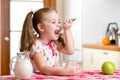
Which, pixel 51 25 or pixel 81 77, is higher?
pixel 51 25

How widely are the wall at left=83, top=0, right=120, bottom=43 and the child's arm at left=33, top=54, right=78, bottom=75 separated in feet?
8.79

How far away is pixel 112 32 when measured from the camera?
405 centimetres

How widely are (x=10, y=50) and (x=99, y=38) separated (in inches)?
55.3

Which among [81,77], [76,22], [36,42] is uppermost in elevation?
[76,22]

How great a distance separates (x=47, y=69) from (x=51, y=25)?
30cm

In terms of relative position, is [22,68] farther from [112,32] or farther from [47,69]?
[112,32]

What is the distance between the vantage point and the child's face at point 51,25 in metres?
1.65

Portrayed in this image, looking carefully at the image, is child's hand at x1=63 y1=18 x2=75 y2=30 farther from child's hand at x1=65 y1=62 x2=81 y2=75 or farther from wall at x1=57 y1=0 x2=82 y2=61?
wall at x1=57 y1=0 x2=82 y2=61

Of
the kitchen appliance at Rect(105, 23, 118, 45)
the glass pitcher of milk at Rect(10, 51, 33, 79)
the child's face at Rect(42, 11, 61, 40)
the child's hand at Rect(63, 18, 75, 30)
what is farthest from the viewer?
the kitchen appliance at Rect(105, 23, 118, 45)

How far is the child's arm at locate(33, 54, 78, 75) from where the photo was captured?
140cm

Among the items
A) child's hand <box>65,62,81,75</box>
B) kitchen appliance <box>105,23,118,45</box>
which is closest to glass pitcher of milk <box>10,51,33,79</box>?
child's hand <box>65,62,81,75</box>

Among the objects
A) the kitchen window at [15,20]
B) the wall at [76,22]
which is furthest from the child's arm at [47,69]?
the kitchen window at [15,20]

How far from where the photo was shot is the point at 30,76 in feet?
4.37

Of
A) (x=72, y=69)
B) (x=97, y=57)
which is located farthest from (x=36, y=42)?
(x=97, y=57)
